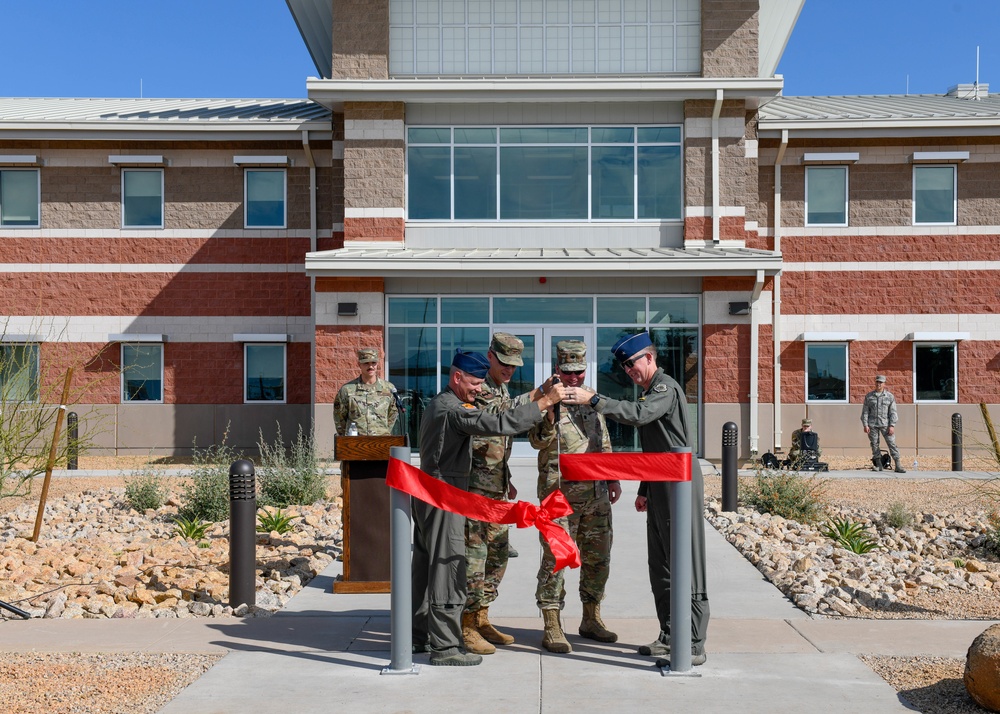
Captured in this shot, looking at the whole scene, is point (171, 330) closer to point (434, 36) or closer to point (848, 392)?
point (434, 36)

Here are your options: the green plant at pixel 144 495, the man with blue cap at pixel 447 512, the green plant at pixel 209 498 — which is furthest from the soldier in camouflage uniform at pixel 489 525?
the green plant at pixel 144 495

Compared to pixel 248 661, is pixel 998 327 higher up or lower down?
higher up

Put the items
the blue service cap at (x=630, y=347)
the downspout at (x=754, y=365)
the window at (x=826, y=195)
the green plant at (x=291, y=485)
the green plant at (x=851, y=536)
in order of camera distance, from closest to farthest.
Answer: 1. the blue service cap at (x=630, y=347)
2. the green plant at (x=851, y=536)
3. the green plant at (x=291, y=485)
4. the downspout at (x=754, y=365)
5. the window at (x=826, y=195)

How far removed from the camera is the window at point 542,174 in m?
19.6

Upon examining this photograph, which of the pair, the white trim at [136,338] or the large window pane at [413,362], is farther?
the white trim at [136,338]

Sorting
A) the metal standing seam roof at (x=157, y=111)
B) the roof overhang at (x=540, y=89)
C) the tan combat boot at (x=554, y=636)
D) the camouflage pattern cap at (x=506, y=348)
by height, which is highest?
the metal standing seam roof at (x=157, y=111)

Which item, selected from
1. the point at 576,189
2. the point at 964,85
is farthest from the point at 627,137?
the point at 964,85

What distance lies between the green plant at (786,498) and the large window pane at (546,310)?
6746 mm

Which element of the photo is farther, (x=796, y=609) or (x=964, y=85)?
(x=964, y=85)

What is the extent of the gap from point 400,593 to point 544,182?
47.9ft

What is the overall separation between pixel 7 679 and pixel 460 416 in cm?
311

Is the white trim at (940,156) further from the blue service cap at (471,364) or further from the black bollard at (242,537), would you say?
the black bollard at (242,537)

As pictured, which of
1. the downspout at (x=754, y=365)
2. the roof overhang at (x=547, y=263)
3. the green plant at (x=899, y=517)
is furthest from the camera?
the downspout at (x=754, y=365)

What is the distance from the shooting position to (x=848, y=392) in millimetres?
21453
